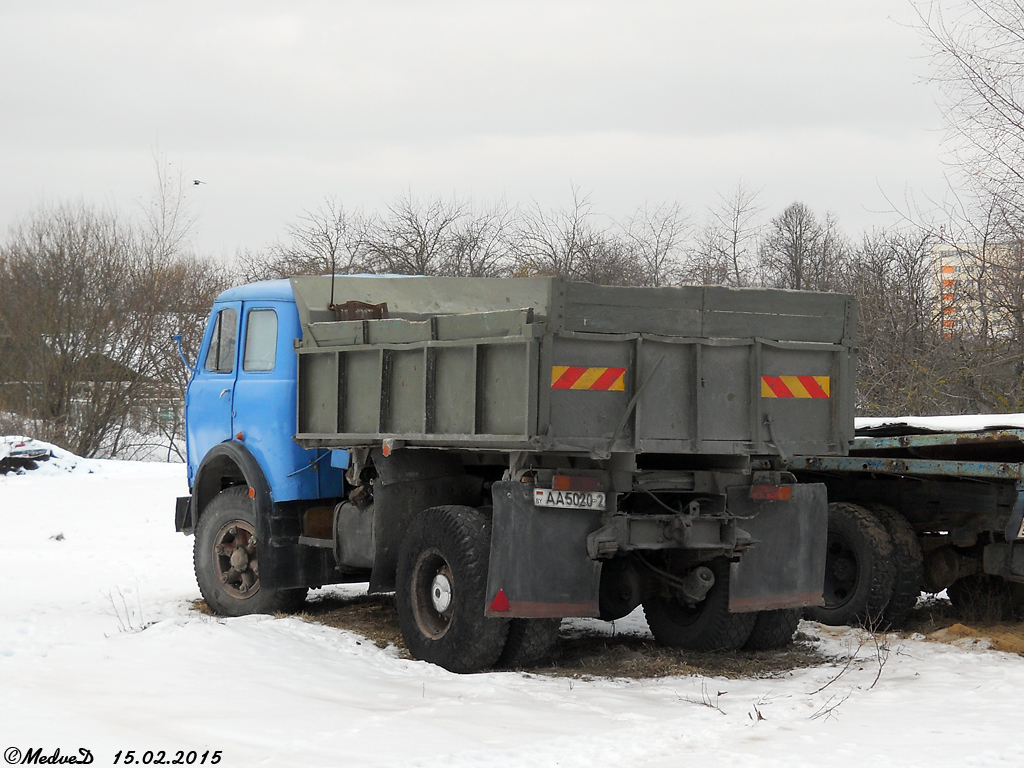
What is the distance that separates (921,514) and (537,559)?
375 cm

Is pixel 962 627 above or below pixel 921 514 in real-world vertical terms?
below

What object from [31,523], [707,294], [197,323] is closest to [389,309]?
[707,294]

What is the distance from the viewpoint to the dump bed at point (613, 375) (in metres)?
6.60

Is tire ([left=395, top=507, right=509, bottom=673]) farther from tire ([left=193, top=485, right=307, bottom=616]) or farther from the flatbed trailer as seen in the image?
the flatbed trailer

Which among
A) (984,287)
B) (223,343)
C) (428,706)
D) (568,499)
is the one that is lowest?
(428,706)

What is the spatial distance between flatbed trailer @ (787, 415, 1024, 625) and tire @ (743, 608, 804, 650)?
0.85 m

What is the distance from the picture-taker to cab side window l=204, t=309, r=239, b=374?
9.43 m

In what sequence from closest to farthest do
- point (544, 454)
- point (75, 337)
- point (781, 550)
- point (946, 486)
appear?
point (544, 454) → point (781, 550) → point (946, 486) → point (75, 337)

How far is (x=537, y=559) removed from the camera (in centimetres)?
672

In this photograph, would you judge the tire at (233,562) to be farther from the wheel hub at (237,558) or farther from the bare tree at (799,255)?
the bare tree at (799,255)

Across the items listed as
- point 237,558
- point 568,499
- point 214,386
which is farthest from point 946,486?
point 214,386

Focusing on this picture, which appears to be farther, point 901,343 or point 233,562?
point 901,343

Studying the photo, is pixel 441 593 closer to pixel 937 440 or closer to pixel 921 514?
pixel 937 440

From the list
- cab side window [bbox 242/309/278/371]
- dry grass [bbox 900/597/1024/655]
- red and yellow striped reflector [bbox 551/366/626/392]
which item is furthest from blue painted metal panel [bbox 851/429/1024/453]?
cab side window [bbox 242/309/278/371]
